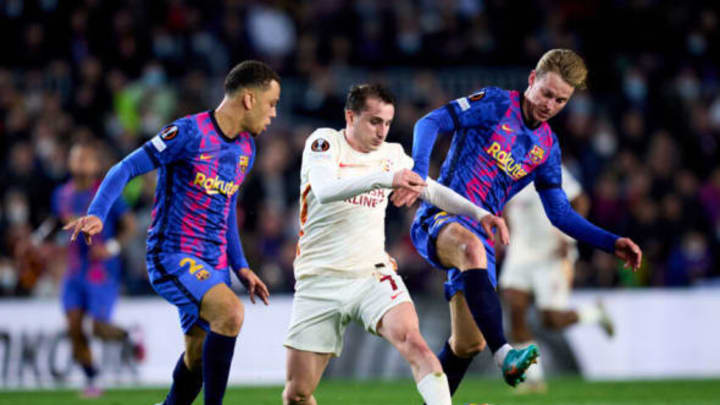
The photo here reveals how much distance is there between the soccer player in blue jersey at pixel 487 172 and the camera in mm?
6984

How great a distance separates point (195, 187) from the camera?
7129 millimetres

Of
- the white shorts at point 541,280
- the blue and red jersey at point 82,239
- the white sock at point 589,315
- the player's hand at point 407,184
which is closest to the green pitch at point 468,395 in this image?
the white sock at point 589,315

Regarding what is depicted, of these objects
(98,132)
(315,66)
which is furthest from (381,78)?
(98,132)

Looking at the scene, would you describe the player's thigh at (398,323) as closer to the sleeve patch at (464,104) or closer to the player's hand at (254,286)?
the player's hand at (254,286)

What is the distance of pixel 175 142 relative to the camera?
6.98m

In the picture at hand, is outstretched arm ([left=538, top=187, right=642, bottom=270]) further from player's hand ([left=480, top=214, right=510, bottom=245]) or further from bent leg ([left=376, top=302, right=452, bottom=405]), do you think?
bent leg ([left=376, top=302, right=452, bottom=405])

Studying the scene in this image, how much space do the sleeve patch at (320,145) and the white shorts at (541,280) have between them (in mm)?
5884

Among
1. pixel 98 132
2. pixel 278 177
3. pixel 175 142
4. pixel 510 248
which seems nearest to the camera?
pixel 175 142

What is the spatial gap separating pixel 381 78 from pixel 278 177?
2875mm

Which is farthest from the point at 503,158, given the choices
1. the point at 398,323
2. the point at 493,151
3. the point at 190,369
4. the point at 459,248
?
the point at 190,369

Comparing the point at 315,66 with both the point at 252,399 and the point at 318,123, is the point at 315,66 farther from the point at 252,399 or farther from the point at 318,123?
the point at 252,399

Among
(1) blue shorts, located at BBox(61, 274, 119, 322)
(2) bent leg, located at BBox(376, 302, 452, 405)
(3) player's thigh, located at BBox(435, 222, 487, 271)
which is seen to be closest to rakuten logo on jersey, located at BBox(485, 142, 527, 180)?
(3) player's thigh, located at BBox(435, 222, 487, 271)

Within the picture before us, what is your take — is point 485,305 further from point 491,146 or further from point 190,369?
point 190,369

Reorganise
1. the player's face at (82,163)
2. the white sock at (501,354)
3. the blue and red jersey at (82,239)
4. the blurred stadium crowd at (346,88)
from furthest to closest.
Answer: the blurred stadium crowd at (346,88) → the blue and red jersey at (82,239) → the player's face at (82,163) → the white sock at (501,354)
